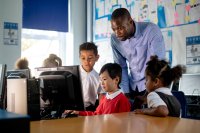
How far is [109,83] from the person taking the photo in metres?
2.12

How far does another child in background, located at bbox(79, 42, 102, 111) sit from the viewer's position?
92.4 inches

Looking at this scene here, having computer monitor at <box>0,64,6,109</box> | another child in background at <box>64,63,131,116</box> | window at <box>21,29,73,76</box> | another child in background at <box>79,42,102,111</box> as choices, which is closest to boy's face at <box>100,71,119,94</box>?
another child in background at <box>64,63,131,116</box>

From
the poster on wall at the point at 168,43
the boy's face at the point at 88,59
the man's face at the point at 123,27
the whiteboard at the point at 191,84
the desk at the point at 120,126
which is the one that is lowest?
the desk at the point at 120,126

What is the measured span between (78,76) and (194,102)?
61.4 inches

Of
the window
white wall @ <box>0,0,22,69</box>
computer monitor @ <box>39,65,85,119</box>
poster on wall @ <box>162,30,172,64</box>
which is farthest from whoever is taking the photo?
the window

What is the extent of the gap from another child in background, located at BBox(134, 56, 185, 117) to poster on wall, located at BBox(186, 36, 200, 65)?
92 cm

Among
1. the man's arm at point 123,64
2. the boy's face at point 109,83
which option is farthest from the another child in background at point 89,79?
the man's arm at point 123,64

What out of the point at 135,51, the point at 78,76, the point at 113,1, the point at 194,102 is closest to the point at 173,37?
the point at 135,51

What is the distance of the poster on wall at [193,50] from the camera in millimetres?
2789

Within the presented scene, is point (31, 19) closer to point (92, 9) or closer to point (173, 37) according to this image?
point (92, 9)

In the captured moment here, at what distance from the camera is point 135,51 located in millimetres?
3217

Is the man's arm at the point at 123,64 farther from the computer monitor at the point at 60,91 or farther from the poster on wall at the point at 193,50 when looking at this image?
the computer monitor at the point at 60,91

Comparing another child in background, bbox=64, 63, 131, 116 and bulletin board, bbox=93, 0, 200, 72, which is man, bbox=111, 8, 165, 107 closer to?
bulletin board, bbox=93, 0, 200, 72

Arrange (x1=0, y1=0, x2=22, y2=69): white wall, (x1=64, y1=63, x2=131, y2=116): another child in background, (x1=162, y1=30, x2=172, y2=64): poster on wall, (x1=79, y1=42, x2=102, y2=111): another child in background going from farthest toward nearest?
(x1=0, y1=0, x2=22, y2=69): white wall
(x1=162, y1=30, x2=172, y2=64): poster on wall
(x1=79, y1=42, x2=102, y2=111): another child in background
(x1=64, y1=63, x2=131, y2=116): another child in background
